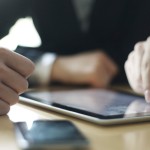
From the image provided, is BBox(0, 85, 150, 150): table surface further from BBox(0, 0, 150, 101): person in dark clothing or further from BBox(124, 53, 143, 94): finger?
BBox(0, 0, 150, 101): person in dark clothing

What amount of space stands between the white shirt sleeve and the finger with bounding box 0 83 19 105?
0.45 m

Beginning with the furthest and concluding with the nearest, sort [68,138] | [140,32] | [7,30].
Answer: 1. [140,32]
2. [7,30]
3. [68,138]

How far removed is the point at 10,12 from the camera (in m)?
0.74

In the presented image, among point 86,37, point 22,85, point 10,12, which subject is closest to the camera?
point 22,85

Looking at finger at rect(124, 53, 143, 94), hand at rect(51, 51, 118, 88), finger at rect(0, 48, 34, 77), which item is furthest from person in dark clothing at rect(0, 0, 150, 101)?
finger at rect(0, 48, 34, 77)

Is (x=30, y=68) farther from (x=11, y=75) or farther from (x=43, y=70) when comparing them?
(x=43, y=70)

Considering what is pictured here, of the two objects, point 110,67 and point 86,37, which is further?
point 86,37

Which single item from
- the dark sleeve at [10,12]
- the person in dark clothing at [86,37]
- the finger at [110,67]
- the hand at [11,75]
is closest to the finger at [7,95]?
the hand at [11,75]

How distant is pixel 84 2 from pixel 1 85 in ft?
2.27

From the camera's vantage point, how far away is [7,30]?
0.67 metres

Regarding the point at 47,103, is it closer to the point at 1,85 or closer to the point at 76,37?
the point at 1,85

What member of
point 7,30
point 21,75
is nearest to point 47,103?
point 21,75

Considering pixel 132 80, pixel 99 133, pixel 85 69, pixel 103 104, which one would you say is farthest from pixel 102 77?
pixel 99 133

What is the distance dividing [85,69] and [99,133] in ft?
1.92
